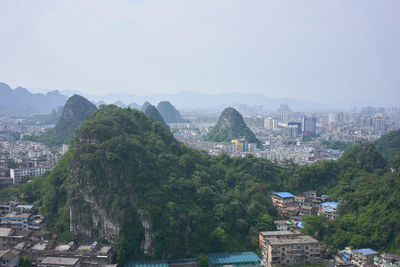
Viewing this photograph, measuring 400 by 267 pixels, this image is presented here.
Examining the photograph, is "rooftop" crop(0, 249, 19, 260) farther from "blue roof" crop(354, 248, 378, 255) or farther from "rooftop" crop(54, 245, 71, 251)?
"blue roof" crop(354, 248, 378, 255)

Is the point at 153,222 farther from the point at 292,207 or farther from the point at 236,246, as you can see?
the point at 292,207

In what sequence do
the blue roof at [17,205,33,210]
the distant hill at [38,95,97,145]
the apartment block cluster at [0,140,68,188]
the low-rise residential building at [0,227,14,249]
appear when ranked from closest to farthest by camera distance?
the low-rise residential building at [0,227,14,249] → the blue roof at [17,205,33,210] → the apartment block cluster at [0,140,68,188] → the distant hill at [38,95,97,145]

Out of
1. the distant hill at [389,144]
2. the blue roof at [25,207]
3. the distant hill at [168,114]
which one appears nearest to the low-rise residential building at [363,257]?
the blue roof at [25,207]

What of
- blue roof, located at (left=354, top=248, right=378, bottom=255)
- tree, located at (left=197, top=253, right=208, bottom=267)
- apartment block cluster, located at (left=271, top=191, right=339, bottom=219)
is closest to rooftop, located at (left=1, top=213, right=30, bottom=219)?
tree, located at (left=197, top=253, right=208, bottom=267)

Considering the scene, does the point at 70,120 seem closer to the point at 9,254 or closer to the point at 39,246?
the point at 39,246

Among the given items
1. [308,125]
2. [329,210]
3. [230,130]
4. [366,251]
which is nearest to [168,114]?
[308,125]

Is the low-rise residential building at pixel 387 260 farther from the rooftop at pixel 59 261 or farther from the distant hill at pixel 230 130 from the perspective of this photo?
the distant hill at pixel 230 130
